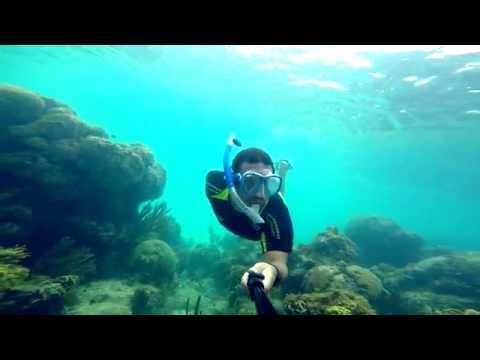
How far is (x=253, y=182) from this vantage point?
453cm

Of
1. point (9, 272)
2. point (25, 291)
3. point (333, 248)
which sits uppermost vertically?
point (333, 248)

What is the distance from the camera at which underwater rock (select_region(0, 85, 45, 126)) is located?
1057 cm

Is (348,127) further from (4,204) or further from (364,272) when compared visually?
(4,204)

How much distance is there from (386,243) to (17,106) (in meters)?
22.6

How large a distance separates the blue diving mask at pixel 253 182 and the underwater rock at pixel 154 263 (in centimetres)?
690

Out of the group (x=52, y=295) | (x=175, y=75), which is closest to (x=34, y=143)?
(x=52, y=295)

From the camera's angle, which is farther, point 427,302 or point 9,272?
point 427,302

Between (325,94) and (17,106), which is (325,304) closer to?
(17,106)

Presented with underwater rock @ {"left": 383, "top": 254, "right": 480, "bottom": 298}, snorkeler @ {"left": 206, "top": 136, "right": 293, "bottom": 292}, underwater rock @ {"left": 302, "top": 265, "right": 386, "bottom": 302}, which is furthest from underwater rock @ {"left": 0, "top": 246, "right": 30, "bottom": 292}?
underwater rock @ {"left": 383, "top": 254, "right": 480, "bottom": 298}

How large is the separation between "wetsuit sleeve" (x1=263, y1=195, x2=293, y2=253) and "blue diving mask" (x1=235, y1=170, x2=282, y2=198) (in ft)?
0.98

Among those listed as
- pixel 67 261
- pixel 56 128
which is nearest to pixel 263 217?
pixel 67 261

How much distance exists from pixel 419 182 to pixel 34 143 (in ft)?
232

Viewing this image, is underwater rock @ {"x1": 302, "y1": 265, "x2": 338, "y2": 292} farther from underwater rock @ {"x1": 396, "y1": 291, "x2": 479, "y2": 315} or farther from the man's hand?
the man's hand
